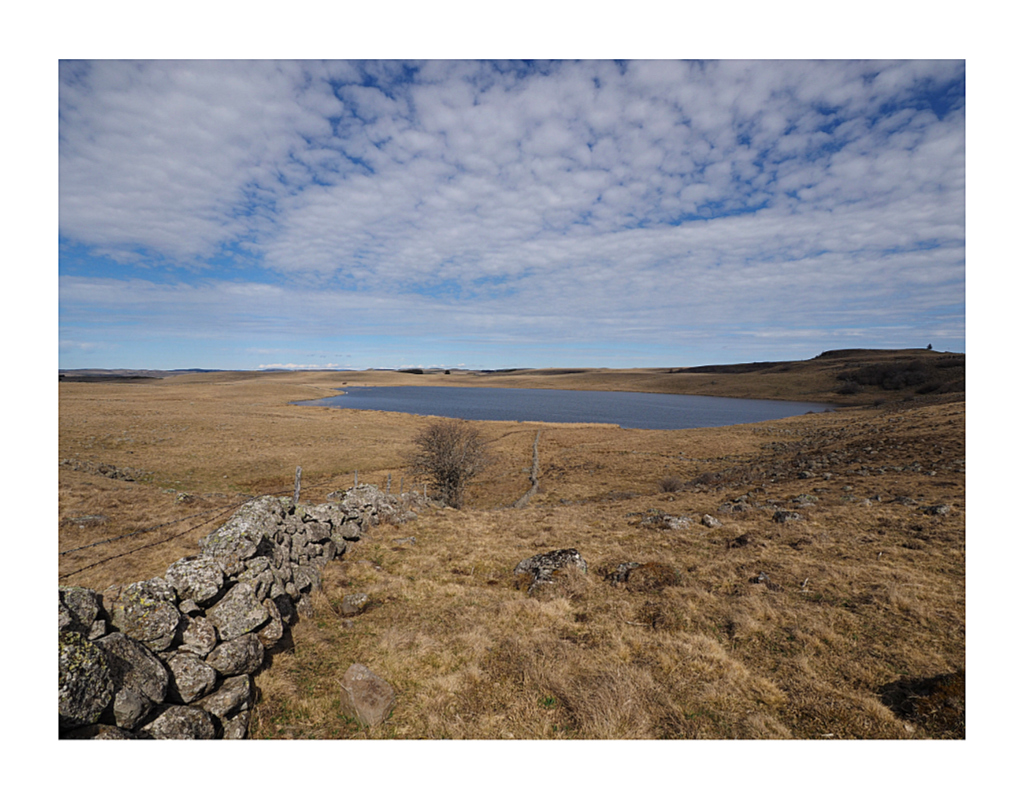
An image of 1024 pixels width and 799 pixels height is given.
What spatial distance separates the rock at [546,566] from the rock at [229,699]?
249 inches

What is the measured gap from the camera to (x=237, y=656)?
22.7 feet

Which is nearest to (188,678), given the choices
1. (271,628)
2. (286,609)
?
(271,628)

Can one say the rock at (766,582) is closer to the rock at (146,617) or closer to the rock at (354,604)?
the rock at (354,604)

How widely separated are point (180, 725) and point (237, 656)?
1360 mm

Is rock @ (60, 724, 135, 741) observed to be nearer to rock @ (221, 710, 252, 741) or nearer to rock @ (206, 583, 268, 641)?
rock @ (221, 710, 252, 741)

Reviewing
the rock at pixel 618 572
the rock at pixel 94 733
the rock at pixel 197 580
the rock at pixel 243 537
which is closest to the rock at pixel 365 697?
the rock at pixel 94 733

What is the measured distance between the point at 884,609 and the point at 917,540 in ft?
17.7

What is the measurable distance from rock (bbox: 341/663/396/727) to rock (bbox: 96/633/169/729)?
2.36 metres

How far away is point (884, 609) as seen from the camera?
905 cm

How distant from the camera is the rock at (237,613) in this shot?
743 centimetres

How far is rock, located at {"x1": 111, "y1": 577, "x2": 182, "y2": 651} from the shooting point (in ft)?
21.4

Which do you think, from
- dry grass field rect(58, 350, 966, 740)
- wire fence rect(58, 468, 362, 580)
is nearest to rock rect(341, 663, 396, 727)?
dry grass field rect(58, 350, 966, 740)

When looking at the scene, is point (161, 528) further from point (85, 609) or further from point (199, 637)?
point (85, 609)

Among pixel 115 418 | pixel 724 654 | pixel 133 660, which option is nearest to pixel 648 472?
pixel 724 654
